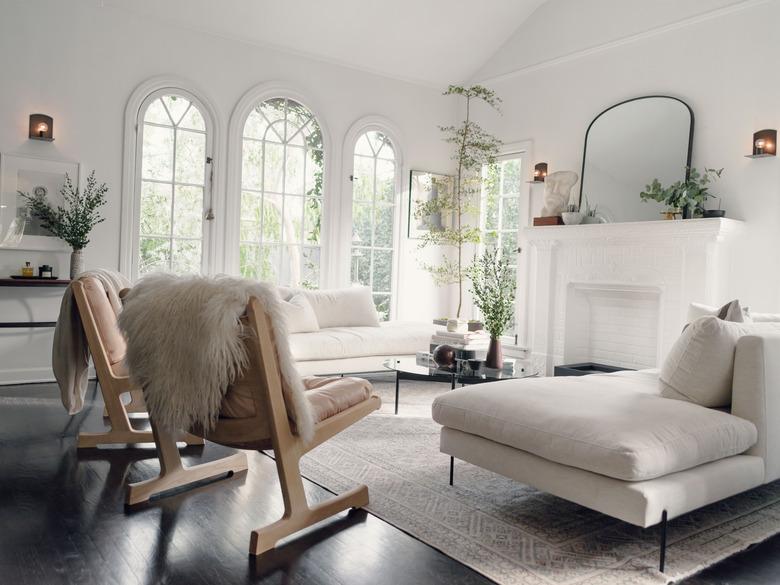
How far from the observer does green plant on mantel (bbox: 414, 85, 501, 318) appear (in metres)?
6.85

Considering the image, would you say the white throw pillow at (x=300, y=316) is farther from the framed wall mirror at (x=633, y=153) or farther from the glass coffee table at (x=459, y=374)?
the framed wall mirror at (x=633, y=153)

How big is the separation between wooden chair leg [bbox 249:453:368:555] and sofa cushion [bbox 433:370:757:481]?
0.68 m

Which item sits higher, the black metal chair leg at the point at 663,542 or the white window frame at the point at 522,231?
the white window frame at the point at 522,231

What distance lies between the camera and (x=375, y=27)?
6312 mm

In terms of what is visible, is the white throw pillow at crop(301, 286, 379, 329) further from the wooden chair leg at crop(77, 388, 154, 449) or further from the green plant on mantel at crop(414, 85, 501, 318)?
the wooden chair leg at crop(77, 388, 154, 449)

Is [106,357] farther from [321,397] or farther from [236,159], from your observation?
[236,159]

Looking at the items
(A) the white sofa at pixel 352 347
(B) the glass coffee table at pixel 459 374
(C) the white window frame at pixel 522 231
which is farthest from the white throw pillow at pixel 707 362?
(C) the white window frame at pixel 522 231

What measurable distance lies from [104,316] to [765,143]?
4.57 metres

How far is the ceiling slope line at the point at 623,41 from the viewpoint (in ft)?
16.5

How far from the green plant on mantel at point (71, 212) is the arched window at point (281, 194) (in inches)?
52.5

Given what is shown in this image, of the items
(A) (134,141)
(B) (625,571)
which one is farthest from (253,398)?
(A) (134,141)

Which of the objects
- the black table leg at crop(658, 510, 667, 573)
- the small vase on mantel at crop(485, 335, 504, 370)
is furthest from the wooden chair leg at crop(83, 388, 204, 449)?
the black table leg at crop(658, 510, 667, 573)

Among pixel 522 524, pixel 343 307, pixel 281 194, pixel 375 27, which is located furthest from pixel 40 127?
pixel 522 524

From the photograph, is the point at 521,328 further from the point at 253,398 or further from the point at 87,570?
the point at 87,570
